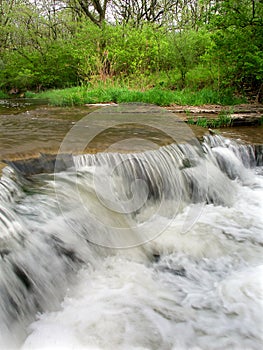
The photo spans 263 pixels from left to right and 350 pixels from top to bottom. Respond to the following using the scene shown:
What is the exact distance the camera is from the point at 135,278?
2.57 m

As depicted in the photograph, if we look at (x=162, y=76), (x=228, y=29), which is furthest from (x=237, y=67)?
(x=162, y=76)

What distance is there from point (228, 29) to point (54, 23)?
18798mm

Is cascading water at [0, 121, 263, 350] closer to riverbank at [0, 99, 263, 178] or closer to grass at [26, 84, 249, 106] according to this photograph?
riverbank at [0, 99, 263, 178]

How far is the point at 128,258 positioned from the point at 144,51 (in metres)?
12.0

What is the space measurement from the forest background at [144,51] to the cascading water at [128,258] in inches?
185

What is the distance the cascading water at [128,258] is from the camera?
79.1 inches

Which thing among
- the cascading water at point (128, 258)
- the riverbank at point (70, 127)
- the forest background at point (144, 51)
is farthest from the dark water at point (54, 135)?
the forest background at point (144, 51)

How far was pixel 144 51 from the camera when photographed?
13.2 metres

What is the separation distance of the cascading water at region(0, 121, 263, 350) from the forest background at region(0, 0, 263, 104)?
15.4ft

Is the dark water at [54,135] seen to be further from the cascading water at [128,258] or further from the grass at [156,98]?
the grass at [156,98]

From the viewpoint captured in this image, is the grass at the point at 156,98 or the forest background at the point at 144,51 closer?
the forest background at the point at 144,51

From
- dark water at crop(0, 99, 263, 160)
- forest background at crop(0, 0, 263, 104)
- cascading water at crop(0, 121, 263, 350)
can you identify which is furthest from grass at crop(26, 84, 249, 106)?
cascading water at crop(0, 121, 263, 350)

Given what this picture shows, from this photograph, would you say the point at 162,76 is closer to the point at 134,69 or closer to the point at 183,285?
the point at 134,69

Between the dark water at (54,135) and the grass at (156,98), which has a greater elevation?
the grass at (156,98)
